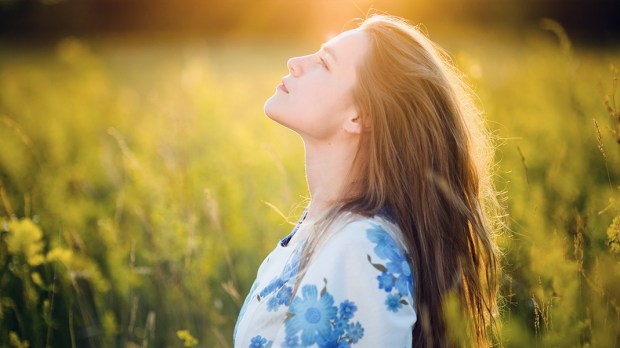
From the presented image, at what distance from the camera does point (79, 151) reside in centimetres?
566

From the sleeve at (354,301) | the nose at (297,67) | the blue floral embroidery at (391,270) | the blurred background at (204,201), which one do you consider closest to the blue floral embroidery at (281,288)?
the sleeve at (354,301)

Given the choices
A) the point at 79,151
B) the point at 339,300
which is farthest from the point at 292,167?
the point at 339,300

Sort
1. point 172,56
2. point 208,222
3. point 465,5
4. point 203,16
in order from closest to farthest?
1. point 208,222
2. point 172,56
3. point 465,5
4. point 203,16

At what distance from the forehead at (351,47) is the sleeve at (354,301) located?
0.54 meters

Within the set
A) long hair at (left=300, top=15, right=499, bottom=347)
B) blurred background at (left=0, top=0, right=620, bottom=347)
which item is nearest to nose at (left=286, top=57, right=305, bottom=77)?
long hair at (left=300, top=15, right=499, bottom=347)

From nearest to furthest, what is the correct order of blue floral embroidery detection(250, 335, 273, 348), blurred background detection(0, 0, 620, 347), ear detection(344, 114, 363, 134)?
blue floral embroidery detection(250, 335, 273, 348), ear detection(344, 114, 363, 134), blurred background detection(0, 0, 620, 347)

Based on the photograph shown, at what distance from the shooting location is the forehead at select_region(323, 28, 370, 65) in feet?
5.52

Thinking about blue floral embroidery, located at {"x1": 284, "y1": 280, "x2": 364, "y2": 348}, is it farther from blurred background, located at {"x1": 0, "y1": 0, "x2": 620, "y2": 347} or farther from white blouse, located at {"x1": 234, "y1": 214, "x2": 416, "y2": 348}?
blurred background, located at {"x1": 0, "y1": 0, "x2": 620, "y2": 347}

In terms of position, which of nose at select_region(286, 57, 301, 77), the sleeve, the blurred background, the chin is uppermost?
nose at select_region(286, 57, 301, 77)

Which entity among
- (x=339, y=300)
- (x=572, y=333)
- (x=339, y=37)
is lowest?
(x=572, y=333)

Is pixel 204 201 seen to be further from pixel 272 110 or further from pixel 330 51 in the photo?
pixel 330 51

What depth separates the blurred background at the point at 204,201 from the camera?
1.89 meters

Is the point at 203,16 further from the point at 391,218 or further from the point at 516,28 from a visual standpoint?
the point at 391,218

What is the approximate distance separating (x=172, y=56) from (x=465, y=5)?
9.37 metres
